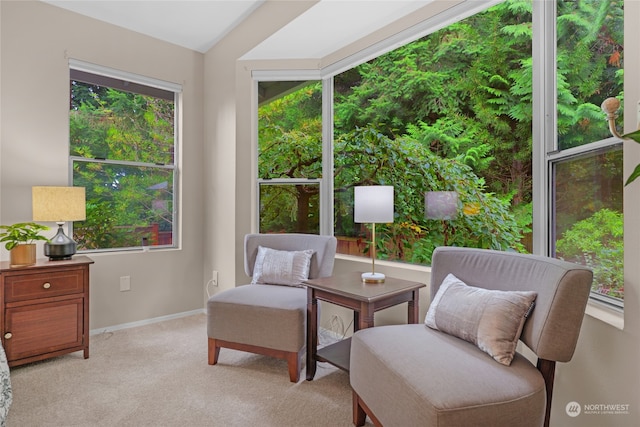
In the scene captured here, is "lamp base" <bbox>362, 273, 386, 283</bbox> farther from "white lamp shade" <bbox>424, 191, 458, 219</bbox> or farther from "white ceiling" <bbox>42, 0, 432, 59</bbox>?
"white ceiling" <bbox>42, 0, 432, 59</bbox>

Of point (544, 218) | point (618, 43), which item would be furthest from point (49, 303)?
point (618, 43)

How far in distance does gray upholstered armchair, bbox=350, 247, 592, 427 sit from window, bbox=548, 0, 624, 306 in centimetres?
30

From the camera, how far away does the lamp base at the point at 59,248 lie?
256cm

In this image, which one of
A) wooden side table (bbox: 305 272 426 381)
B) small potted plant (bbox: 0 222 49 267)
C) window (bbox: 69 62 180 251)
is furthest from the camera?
window (bbox: 69 62 180 251)

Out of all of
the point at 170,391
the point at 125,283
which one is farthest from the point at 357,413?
the point at 125,283

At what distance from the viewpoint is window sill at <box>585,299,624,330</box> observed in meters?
1.40

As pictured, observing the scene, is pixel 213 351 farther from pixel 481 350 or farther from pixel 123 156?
pixel 123 156

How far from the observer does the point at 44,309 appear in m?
2.40

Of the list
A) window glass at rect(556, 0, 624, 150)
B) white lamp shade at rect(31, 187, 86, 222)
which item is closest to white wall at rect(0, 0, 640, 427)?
white lamp shade at rect(31, 187, 86, 222)

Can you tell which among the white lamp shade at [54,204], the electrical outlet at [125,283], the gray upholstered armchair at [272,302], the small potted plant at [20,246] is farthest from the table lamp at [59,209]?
the gray upholstered armchair at [272,302]

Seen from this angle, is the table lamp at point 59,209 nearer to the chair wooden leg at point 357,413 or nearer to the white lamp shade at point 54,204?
the white lamp shade at point 54,204

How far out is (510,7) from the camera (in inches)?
81.9

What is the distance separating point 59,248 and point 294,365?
6.11 feet

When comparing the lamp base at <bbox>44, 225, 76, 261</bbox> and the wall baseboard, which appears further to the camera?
the wall baseboard
